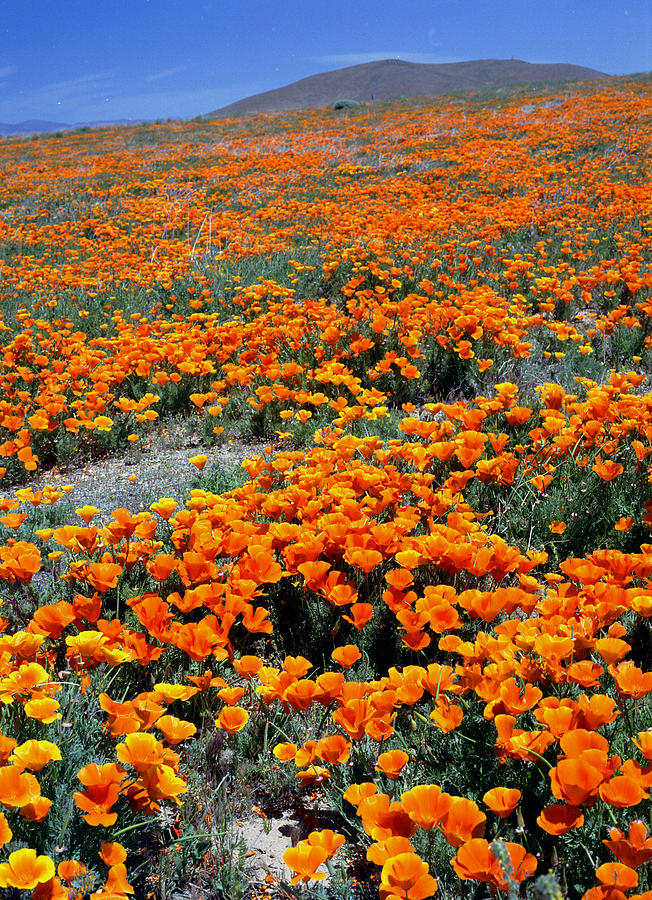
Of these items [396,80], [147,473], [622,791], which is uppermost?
[396,80]

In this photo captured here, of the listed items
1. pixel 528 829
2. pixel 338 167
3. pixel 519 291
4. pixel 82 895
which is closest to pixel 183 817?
pixel 82 895

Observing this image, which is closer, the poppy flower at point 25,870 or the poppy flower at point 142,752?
the poppy flower at point 25,870

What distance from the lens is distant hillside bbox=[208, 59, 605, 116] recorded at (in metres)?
80.6

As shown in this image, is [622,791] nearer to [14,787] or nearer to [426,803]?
[426,803]

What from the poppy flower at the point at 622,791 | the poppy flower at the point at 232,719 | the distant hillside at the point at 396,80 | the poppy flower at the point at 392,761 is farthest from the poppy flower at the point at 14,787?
the distant hillside at the point at 396,80

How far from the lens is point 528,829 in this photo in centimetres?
157

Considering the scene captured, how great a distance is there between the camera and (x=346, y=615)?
2416 mm

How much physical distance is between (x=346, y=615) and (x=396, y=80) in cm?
10309

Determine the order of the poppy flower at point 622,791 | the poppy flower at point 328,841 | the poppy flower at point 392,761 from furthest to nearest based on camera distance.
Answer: the poppy flower at point 392,761 → the poppy flower at point 328,841 → the poppy flower at point 622,791

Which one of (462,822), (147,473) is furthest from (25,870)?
(147,473)

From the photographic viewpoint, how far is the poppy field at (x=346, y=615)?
1382 millimetres

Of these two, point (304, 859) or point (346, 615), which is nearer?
point (304, 859)

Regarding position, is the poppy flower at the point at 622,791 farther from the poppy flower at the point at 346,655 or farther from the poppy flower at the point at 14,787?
the poppy flower at the point at 14,787

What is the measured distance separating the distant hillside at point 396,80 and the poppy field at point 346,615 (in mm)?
82221
